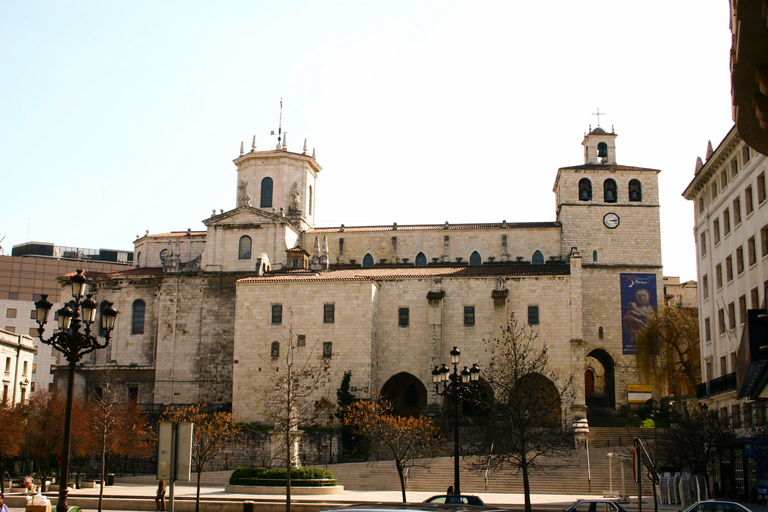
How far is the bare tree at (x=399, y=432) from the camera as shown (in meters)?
34.8

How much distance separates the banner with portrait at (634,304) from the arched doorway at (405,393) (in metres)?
14.8

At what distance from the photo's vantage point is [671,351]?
49.2 m

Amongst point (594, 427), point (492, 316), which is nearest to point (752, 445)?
point (594, 427)

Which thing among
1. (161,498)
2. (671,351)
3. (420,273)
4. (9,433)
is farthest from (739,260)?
(9,433)

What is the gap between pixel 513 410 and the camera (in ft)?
91.1

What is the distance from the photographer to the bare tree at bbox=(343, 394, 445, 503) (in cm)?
3478

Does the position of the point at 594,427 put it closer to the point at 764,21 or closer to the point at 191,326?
the point at 191,326

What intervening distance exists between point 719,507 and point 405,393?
3675 cm

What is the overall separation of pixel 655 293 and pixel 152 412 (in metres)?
36.0

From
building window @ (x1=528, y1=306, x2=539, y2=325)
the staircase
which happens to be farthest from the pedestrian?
building window @ (x1=528, y1=306, x2=539, y2=325)

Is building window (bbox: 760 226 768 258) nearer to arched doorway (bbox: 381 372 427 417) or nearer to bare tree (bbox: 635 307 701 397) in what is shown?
bare tree (bbox: 635 307 701 397)

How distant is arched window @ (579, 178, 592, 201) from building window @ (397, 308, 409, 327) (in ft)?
56.7

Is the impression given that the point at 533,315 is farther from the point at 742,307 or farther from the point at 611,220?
the point at 742,307

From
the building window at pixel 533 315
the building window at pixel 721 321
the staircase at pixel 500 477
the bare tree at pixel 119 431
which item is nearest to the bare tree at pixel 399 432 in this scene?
the staircase at pixel 500 477
